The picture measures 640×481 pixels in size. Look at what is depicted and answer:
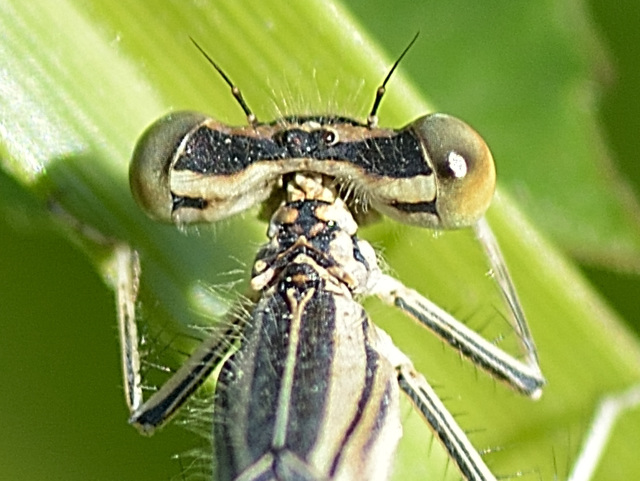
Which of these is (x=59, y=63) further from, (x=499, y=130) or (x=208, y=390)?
(x=499, y=130)

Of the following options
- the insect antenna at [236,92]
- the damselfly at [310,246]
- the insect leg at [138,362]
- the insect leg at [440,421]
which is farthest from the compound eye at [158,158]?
the insect leg at [440,421]

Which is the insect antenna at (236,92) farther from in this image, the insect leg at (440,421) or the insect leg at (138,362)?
the insect leg at (440,421)

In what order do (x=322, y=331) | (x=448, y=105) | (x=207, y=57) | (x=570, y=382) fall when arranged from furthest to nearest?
(x=448, y=105) → (x=570, y=382) → (x=207, y=57) → (x=322, y=331)

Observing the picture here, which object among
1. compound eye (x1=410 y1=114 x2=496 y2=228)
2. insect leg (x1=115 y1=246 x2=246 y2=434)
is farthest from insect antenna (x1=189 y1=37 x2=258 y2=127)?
insect leg (x1=115 y1=246 x2=246 y2=434)

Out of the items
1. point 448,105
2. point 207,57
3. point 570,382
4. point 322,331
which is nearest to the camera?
point 322,331

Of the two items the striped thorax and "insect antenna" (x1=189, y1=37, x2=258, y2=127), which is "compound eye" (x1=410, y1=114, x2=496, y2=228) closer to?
the striped thorax

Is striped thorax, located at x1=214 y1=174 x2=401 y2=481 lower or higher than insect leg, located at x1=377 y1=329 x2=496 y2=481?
higher

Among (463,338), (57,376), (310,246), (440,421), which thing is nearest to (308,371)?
(310,246)

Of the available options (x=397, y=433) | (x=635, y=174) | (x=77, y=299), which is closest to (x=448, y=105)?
(x=635, y=174)

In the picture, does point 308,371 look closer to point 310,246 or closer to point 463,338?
point 310,246
